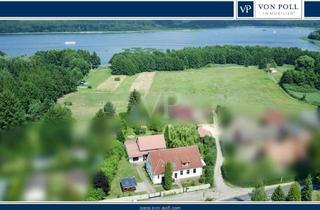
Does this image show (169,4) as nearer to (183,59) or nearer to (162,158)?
(183,59)

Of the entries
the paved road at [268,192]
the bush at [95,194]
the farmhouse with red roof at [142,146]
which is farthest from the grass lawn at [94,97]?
the paved road at [268,192]

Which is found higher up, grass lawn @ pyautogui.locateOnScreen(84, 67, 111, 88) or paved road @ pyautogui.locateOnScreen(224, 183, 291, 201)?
grass lawn @ pyautogui.locateOnScreen(84, 67, 111, 88)

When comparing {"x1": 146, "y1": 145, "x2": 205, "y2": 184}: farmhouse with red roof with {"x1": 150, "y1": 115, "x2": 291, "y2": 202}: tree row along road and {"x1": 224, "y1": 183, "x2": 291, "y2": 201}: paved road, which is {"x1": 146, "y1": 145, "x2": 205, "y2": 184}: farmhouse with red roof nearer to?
{"x1": 150, "y1": 115, "x2": 291, "y2": 202}: tree row along road

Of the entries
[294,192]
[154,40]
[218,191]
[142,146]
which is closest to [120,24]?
[154,40]

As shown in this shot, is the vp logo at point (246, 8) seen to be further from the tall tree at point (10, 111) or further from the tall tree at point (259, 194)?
the tall tree at point (10, 111)

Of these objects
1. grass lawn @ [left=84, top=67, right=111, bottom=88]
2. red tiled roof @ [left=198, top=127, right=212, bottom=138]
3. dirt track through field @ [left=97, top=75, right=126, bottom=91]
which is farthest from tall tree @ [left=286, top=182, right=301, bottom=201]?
grass lawn @ [left=84, top=67, right=111, bottom=88]

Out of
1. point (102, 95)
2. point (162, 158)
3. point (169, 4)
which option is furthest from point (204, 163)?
point (169, 4)
